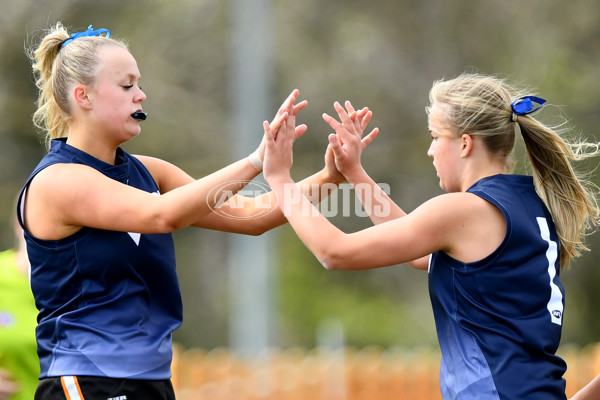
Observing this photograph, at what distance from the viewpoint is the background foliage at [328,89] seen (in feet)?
48.5

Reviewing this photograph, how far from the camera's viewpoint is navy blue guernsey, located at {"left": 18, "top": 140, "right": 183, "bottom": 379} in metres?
3.05

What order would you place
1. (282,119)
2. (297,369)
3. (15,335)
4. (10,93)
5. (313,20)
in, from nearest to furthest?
(282,119) < (15,335) < (297,369) < (10,93) < (313,20)

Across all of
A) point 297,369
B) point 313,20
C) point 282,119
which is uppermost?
point 313,20

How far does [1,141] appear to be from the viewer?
48.8 feet

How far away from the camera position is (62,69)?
328cm

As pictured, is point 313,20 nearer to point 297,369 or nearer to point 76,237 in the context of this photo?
point 297,369

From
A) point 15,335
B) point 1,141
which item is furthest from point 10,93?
point 15,335

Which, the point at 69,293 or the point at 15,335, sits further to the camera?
the point at 15,335

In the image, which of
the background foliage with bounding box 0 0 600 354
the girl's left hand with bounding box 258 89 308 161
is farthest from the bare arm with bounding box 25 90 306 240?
the background foliage with bounding box 0 0 600 354

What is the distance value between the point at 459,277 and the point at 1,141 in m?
13.2

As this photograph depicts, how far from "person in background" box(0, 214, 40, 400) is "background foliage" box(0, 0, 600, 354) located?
1047 centimetres

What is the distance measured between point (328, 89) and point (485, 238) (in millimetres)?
12499

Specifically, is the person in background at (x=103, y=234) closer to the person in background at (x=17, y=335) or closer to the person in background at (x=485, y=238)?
the person in background at (x=485, y=238)

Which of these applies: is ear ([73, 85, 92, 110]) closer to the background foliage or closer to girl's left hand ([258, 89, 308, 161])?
girl's left hand ([258, 89, 308, 161])
